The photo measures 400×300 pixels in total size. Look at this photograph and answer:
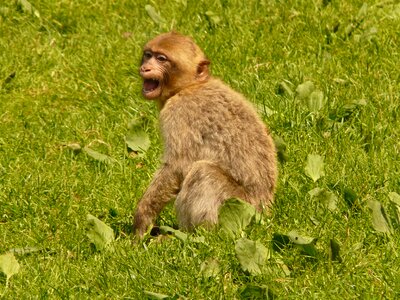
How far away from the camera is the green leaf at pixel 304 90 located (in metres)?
8.23

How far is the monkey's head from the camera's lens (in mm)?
7199

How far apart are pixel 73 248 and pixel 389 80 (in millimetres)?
3007

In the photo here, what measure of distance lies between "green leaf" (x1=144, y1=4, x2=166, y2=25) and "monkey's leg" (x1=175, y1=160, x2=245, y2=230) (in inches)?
122

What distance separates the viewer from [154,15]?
9711mm

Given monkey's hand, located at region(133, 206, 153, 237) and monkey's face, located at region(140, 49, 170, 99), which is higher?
monkey's face, located at region(140, 49, 170, 99)

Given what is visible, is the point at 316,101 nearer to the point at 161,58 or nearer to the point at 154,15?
the point at 161,58

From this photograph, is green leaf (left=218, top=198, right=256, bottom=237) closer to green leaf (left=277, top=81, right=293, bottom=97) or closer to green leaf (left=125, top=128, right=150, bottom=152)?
green leaf (left=125, top=128, right=150, bottom=152)

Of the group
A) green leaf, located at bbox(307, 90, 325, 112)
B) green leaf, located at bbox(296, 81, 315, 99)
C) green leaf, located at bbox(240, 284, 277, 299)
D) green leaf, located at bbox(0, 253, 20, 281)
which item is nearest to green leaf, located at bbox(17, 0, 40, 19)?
green leaf, located at bbox(296, 81, 315, 99)

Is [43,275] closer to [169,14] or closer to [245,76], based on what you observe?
[245,76]

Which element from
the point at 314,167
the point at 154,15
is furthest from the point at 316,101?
the point at 154,15

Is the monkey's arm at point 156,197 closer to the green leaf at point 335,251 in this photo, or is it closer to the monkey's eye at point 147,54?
the monkey's eye at point 147,54

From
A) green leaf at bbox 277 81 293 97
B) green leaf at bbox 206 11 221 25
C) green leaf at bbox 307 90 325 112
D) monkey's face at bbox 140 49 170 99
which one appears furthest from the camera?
green leaf at bbox 206 11 221 25

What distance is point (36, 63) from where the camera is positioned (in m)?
9.30

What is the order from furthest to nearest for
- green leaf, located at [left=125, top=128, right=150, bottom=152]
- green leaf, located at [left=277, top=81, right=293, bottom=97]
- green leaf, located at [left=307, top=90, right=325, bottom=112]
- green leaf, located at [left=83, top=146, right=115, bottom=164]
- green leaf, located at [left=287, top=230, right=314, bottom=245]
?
green leaf, located at [left=277, top=81, right=293, bottom=97] < green leaf, located at [left=307, top=90, right=325, bottom=112] < green leaf, located at [left=125, top=128, right=150, bottom=152] < green leaf, located at [left=83, top=146, right=115, bottom=164] < green leaf, located at [left=287, top=230, right=314, bottom=245]
